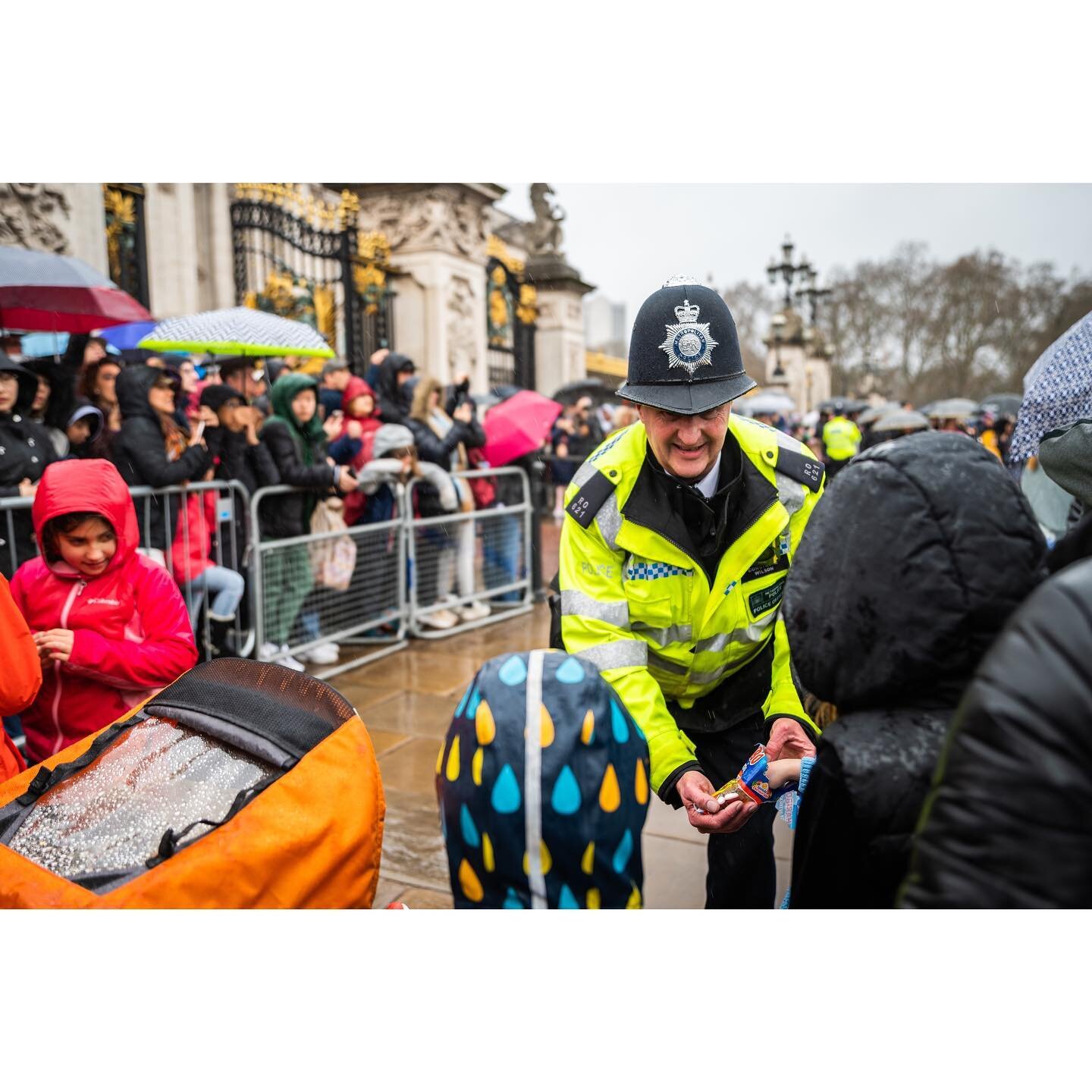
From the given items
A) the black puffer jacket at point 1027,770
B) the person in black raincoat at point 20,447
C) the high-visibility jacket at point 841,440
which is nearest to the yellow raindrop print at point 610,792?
the black puffer jacket at point 1027,770

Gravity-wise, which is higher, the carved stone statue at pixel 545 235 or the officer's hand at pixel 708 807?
the carved stone statue at pixel 545 235

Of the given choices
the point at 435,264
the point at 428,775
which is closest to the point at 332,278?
the point at 435,264

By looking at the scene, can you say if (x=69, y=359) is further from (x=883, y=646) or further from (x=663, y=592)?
(x=883, y=646)

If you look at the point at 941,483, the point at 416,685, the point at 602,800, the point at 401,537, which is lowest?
the point at 416,685

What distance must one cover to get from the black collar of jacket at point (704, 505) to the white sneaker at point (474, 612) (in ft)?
16.0

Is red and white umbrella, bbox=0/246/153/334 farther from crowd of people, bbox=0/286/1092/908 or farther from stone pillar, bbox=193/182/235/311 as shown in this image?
stone pillar, bbox=193/182/235/311

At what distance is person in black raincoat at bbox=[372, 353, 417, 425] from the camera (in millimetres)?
6887

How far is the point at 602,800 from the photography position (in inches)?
45.3

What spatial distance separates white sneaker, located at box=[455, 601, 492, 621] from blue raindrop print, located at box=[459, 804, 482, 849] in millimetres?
5737

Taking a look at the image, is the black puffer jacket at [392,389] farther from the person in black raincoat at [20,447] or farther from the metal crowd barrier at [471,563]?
the person in black raincoat at [20,447]

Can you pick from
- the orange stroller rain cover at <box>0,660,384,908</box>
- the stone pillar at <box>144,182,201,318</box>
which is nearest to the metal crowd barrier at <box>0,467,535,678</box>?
the orange stroller rain cover at <box>0,660,384,908</box>

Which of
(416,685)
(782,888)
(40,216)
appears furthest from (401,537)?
(782,888)

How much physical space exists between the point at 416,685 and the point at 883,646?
452 centimetres

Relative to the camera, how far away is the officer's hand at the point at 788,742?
197cm
